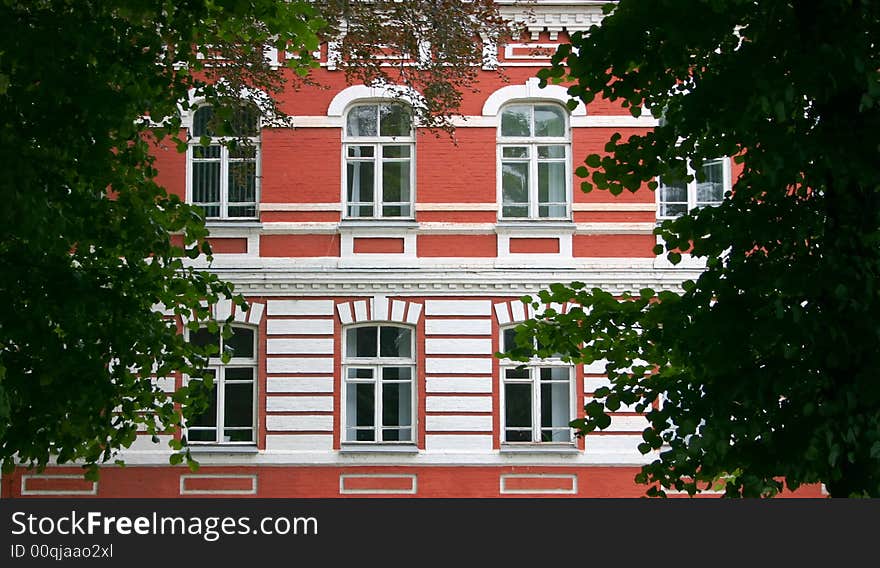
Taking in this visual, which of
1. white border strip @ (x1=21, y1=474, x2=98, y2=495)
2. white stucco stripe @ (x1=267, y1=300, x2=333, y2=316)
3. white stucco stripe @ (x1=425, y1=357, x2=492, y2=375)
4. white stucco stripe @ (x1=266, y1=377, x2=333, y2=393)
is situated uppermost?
white stucco stripe @ (x1=267, y1=300, x2=333, y2=316)

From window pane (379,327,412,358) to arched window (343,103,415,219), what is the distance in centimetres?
172

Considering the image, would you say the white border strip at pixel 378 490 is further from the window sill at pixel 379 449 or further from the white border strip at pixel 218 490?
the white border strip at pixel 218 490

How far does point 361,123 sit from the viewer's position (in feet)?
59.4

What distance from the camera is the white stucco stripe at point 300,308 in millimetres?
17547

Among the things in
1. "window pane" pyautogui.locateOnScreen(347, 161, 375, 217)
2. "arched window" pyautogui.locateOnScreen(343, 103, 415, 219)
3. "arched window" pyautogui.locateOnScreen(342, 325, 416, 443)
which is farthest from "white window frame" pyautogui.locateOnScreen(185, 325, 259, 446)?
"arched window" pyautogui.locateOnScreen(343, 103, 415, 219)

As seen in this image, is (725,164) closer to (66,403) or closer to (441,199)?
(441,199)

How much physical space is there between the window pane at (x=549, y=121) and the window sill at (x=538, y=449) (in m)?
4.55

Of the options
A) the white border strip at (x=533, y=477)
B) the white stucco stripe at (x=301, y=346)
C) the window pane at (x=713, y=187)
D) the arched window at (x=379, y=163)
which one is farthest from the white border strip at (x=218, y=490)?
the window pane at (x=713, y=187)

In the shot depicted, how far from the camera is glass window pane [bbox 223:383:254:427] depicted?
57.5 feet

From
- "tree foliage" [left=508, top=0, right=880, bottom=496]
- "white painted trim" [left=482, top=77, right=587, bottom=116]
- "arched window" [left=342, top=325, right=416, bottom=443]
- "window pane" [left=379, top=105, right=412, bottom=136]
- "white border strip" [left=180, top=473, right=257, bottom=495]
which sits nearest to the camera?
"tree foliage" [left=508, top=0, right=880, bottom=496]

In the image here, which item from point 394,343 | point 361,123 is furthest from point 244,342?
point 361,123

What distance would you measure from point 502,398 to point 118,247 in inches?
374

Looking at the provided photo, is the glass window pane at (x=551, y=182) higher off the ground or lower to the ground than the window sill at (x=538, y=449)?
higher

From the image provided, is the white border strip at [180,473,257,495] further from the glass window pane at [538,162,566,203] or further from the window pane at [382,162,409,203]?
the glass window pane at [538,162,566,203]
